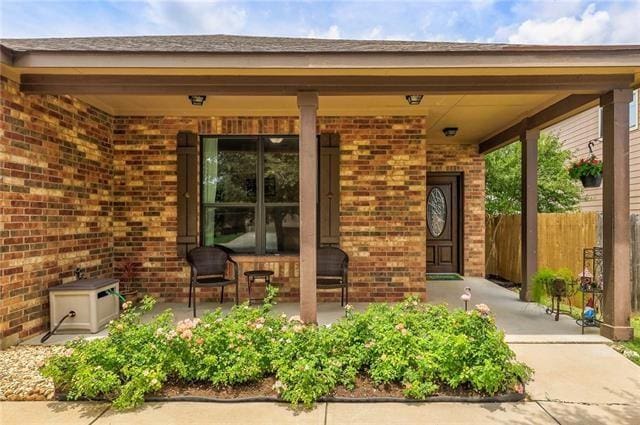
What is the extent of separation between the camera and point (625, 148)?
3.60 m

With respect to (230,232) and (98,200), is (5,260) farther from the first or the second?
(230,232)

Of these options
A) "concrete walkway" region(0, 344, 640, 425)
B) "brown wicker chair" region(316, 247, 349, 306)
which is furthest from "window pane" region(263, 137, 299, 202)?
"concrete walkway" region(0, 344, 640, 425)

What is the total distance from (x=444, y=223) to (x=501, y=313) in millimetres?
3129

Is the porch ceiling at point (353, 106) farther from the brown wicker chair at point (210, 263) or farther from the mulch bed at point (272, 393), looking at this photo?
the mulch bed at point (272, 393)

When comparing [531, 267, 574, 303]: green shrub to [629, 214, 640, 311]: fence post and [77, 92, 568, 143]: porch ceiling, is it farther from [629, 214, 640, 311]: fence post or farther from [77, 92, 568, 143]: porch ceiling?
[77, 92, 568, 143]: porch ceiling

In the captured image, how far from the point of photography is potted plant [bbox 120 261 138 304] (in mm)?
5136

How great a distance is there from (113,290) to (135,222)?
Answer: 124 cm

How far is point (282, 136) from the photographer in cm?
540

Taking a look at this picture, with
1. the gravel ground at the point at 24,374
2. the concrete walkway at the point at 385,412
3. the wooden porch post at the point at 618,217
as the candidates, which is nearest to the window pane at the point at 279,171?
the gravel ground at the point at 24,374

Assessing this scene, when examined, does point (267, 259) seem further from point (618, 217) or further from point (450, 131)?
point (618, 217)

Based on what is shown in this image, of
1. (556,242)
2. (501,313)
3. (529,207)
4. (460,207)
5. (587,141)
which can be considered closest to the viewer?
(501,313)

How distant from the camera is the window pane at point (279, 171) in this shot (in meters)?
5.39

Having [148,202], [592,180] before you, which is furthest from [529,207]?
[148,202]

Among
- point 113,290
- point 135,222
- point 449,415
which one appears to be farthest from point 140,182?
point 449,415
